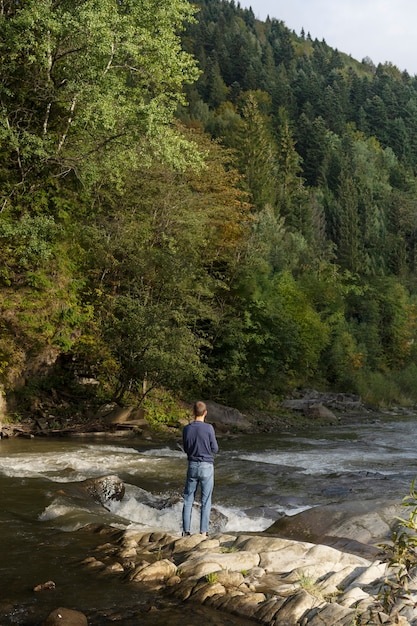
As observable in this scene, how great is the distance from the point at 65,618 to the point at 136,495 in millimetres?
6381

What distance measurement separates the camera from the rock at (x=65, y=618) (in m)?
5.71

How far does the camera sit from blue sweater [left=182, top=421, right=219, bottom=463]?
9.12 meters

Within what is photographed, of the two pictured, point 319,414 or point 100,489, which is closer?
point 100,489

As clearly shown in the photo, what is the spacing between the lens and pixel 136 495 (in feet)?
39.8

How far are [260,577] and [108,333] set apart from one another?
16507mm

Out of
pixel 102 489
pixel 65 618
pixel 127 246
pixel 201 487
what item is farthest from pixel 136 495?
pixel 127 246

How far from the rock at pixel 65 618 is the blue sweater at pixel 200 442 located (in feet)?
11.2

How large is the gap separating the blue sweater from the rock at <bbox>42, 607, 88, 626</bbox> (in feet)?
11.2

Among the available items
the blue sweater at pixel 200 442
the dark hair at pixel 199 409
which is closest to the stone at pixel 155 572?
the blue sweater at pixel 200 442

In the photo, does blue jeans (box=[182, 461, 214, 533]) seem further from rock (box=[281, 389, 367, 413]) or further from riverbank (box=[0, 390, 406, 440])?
rock (box=[281, 389, 367, 413])

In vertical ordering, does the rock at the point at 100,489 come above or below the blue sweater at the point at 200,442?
below

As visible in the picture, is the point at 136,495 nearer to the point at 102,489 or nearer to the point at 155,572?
the point at 102,489

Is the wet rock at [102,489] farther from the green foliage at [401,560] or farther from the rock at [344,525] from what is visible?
the green foliage at [401,560]

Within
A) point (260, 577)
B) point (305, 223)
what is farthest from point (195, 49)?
point (260, 577)
